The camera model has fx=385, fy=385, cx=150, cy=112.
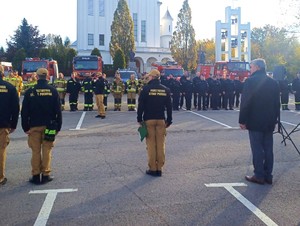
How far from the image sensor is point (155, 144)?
288 inches

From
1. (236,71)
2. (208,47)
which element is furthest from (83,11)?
(236,71)

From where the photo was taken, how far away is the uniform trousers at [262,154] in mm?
6797

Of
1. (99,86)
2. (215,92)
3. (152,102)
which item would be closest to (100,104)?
(99,86)

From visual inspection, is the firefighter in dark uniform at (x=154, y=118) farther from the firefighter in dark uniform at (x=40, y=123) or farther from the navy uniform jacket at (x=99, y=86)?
the navy uniform jacket at (x=99, y=86)

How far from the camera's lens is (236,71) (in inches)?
1201

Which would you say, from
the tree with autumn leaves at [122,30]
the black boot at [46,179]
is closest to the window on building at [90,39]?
the tree with autumn leaves at [122,30]

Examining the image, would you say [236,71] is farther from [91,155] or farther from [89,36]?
[89,36]

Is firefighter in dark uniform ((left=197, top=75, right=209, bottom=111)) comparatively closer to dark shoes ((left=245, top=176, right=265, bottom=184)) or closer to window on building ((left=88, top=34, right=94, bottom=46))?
dark shoes ((left=245, top=176, right=265, bottom=184))

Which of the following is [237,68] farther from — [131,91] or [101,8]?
[101,8]

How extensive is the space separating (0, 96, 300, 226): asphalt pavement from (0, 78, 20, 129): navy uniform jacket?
108cm

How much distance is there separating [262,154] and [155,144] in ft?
6.43

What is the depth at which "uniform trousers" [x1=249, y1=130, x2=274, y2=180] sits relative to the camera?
22.3ft

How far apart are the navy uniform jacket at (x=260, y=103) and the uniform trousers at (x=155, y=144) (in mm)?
1583

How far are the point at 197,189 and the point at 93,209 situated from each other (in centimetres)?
Answer: 185
